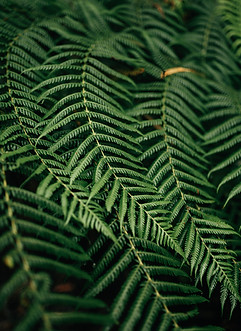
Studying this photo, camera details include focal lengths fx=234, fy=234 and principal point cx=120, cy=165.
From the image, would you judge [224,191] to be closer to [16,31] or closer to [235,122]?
[235,122]

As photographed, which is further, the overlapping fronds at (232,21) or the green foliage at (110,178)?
the overlapping fronds at (232,21)

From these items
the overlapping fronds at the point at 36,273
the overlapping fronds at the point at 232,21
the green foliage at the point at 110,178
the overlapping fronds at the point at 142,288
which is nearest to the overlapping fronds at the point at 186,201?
the green foliage at the point at 110,178

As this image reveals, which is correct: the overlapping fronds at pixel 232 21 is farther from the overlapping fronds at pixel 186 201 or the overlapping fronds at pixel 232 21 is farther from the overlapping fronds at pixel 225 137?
the overlapping fronds at pixel 186 201

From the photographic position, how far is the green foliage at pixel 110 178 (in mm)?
1110

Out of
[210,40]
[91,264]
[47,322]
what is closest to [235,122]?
[210,40]

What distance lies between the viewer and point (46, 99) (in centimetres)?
163

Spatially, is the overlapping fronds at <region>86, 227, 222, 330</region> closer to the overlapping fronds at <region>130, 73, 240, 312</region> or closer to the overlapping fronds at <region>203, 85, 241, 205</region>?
the overlapping fronds at <region>130, 73, 240, 312</region>

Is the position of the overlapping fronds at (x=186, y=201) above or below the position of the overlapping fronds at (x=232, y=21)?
below

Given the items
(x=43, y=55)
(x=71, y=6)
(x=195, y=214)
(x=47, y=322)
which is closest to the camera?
(x=47, y=322)

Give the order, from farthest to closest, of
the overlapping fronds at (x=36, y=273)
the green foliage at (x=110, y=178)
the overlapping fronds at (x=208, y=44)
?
the overlapping fronds at (x=208, y=44), the green foliage at (x=110, y=178), the overlapping fronds at (x=36, y=273)

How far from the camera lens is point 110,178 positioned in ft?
4.70

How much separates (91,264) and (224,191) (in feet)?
4.00

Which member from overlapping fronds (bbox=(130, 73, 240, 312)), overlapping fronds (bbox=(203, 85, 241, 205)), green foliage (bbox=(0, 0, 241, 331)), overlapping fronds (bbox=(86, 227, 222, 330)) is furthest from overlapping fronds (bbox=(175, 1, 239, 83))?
overlapping fronds (bbox=(86, 227, 222, 330))

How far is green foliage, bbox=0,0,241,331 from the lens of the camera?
1110 mm
